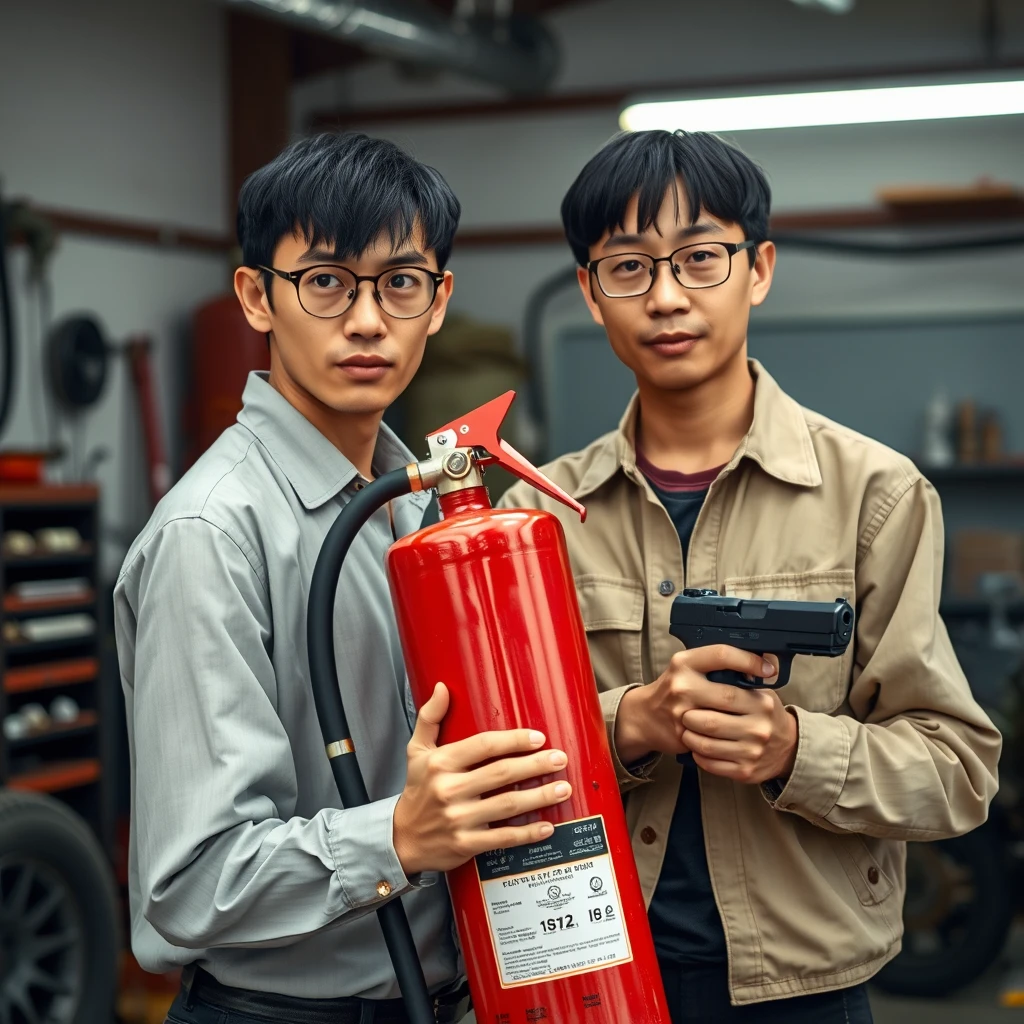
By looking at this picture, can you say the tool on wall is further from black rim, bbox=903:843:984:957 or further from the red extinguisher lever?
the red extinguisher lever

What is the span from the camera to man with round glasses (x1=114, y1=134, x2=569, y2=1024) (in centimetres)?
124

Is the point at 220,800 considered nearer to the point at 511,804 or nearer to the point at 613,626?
the point at 511,804

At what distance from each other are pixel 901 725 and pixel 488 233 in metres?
6.29

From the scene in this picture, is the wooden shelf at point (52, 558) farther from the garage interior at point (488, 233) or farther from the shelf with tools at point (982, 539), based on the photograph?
the shelf with tools at point (982, 539)

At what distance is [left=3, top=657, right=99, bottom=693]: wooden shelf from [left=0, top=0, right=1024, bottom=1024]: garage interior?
1.3 inches

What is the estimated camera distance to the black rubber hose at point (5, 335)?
15.4 ft

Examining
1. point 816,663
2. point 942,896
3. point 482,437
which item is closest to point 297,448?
point 482,437

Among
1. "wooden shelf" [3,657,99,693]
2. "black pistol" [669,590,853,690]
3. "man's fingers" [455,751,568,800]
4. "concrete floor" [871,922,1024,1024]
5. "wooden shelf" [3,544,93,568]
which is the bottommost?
"concrete floor" [871,922,1024,1024]

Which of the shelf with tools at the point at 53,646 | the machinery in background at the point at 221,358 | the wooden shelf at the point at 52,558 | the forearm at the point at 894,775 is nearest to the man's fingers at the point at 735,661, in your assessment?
the forearm at the point at 894,775

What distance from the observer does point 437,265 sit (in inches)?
59.1

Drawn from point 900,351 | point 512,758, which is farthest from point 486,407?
point 900,351

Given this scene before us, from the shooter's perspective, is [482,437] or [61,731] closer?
[482,437]

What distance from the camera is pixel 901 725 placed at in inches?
59.4

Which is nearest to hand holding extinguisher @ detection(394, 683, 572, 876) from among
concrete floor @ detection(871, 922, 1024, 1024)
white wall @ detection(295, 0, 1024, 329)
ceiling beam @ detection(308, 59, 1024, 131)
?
concrete floor @ detection(871, 922, 1024, 1024)
